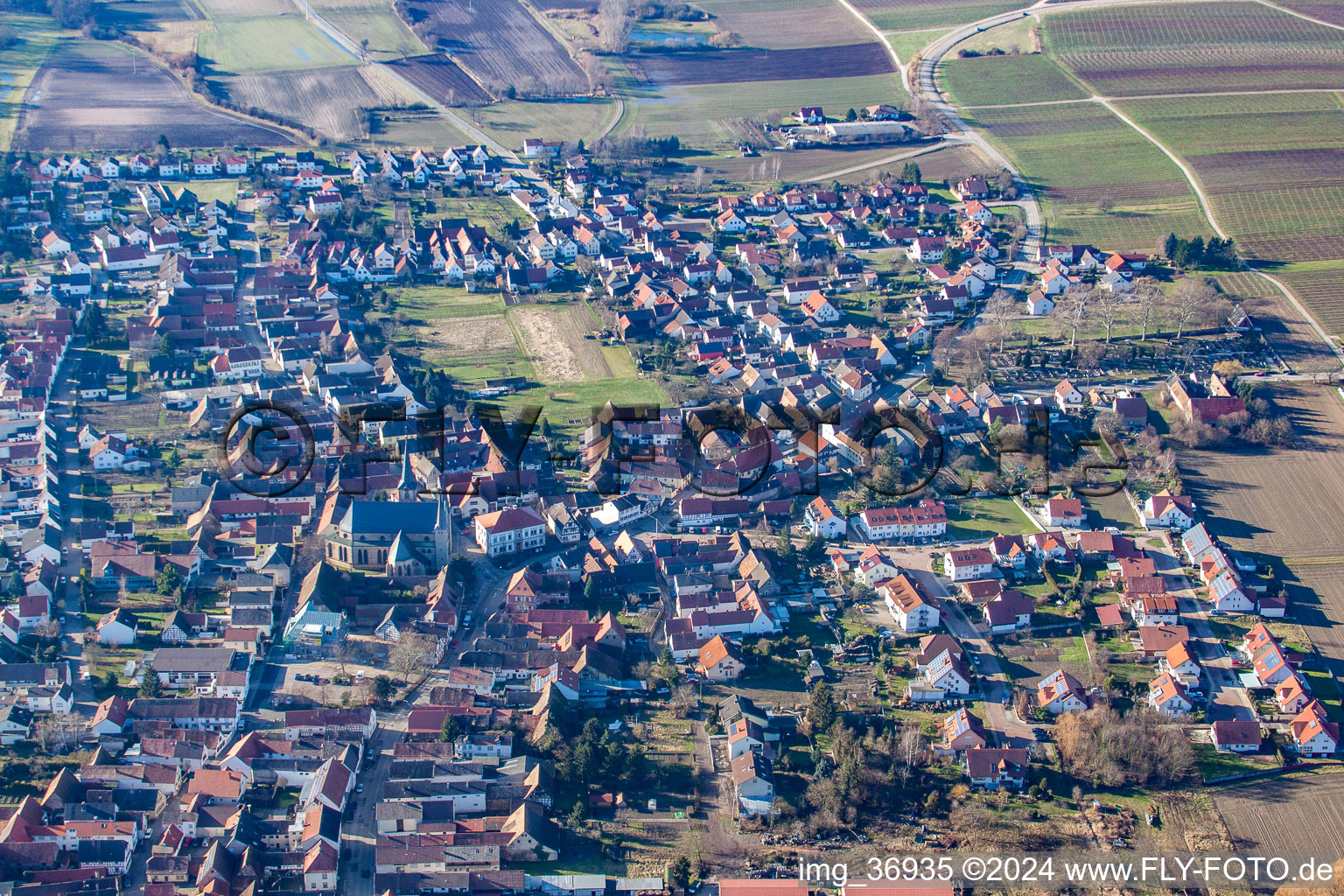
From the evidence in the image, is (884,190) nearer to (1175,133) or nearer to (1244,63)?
(1175,133)

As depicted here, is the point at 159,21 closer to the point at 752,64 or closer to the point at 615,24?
the point at 615,24

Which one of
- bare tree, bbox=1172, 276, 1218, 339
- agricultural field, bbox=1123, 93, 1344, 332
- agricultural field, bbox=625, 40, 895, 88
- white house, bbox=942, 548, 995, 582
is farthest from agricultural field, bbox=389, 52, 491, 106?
white house, bbox=942, 548, 995, 582

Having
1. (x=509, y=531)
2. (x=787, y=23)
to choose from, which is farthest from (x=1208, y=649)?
(x=787, y=23)

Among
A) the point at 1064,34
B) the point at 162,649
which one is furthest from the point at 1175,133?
the point at 162,649

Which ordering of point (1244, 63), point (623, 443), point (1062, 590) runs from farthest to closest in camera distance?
1. point (1244, 63)
2. point (623, 443)
3. point (1062, 590)

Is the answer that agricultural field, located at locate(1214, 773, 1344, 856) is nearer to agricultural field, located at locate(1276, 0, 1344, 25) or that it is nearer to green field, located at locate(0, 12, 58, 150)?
green field, located at locate(0, 12, 58, 150)

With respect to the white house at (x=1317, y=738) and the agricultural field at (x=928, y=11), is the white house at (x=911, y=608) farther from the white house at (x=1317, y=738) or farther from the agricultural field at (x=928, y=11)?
the agricultural field at (x=928, y=11)

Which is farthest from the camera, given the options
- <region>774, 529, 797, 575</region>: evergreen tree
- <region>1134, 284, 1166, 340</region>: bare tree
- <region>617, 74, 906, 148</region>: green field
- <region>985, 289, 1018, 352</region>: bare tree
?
<region>617, 74, 906, 148</region>: green field
